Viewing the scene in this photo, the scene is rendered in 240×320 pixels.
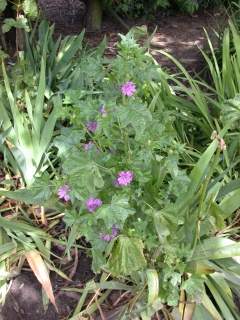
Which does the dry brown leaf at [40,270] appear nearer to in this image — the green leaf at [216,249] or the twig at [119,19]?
the green leaf at [216,249]

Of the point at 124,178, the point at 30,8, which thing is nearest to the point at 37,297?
the point at 124,178

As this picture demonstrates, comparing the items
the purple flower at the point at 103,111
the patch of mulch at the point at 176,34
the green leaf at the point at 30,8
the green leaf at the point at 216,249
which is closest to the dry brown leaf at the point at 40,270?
the green leaf at the point at 216,249

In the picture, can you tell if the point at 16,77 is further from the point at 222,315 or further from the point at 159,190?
the point at 222,315

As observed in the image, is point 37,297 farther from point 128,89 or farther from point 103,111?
point 128,89

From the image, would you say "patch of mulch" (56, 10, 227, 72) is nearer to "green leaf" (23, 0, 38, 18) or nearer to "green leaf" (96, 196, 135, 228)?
"green leaf" (23, 0, 38, 18)

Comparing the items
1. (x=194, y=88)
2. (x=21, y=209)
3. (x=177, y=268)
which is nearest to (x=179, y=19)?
(x=194, y=88)
